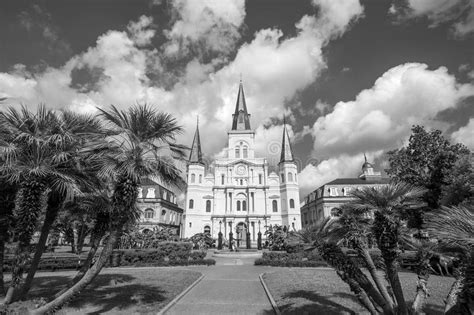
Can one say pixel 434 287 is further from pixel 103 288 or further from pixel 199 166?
pixel 199 166

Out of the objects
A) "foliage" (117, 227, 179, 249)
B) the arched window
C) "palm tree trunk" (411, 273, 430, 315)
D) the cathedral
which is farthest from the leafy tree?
the arched window

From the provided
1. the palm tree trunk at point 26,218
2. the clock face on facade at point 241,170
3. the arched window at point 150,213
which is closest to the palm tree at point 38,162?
the palm tree trunk at point 26,218

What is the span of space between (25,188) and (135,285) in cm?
668

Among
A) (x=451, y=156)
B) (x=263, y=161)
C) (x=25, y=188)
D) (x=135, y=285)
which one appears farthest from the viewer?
(x=263, y=161)

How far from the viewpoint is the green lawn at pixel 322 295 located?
25.1 ft

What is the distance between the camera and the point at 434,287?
10.6 metres

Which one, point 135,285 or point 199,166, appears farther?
point 199,166

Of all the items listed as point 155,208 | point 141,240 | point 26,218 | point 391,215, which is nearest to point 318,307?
point 391,215

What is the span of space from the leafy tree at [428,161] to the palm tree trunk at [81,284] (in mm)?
17107

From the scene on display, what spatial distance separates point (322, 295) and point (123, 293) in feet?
25.3

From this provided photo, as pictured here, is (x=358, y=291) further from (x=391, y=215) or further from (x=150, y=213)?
(x=150, y=213)

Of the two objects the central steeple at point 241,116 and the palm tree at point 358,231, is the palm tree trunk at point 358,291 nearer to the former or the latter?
the palm tree at point 358,231

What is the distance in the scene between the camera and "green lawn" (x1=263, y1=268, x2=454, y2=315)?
764 cm

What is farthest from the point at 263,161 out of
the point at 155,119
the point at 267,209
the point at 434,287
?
the point at 155,119
